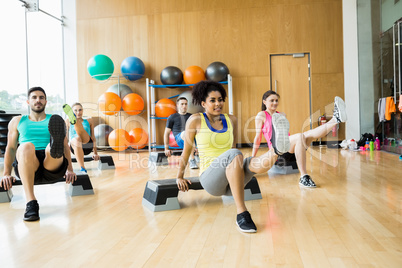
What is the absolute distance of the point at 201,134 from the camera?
2121 millimetres

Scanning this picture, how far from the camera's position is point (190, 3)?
7070 millimetres

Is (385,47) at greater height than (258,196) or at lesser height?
greater

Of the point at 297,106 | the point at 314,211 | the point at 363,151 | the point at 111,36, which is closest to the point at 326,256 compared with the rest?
the point at 314,211

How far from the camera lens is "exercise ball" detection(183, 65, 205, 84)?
21.4 ft

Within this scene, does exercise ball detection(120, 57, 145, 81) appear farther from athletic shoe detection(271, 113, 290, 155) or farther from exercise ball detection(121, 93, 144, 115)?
athletic shoe detection(271, 113, 290, 155)

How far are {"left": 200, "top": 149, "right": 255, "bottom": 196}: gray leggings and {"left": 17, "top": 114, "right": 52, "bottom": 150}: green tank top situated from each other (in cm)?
113

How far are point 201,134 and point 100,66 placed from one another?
4915mm

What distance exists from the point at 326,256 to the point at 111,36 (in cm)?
666

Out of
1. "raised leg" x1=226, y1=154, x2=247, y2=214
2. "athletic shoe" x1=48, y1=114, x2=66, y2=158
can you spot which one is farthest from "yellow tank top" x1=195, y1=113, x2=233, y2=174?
"athletic shoe" x1=48, y1=114, x2=66, y2=158

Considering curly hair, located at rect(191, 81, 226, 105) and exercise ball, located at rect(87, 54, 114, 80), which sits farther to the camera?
exercise ball, located at rect(87, 54, 114, 80)

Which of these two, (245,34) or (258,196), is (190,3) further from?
(258,196)

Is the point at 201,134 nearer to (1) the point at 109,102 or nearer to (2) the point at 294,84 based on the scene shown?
(1) the point at 109,102

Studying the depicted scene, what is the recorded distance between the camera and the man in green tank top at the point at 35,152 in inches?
86.0

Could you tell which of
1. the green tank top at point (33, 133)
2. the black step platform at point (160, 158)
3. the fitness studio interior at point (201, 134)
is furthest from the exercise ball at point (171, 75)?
the green tank top at point (33, 133)
